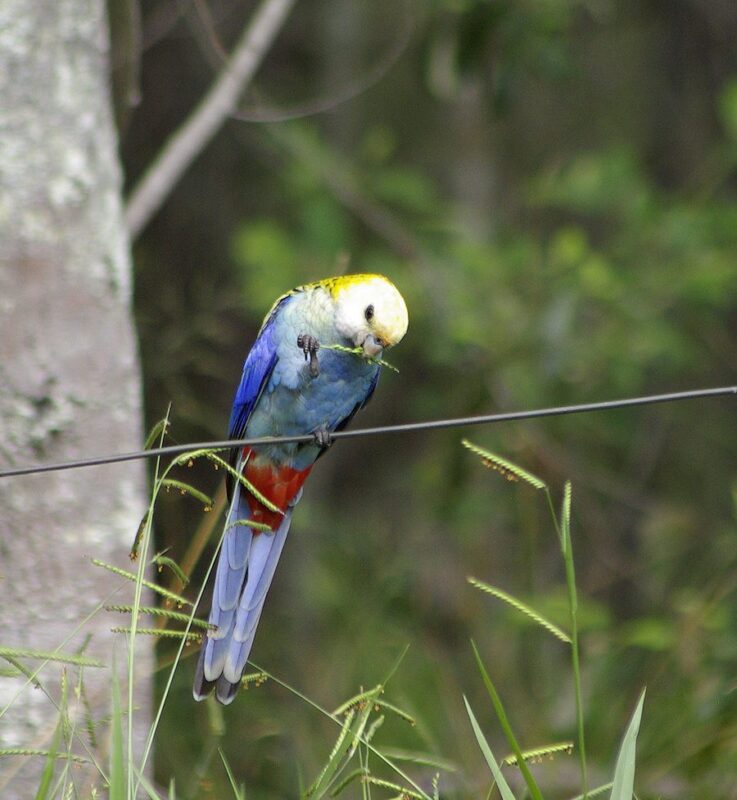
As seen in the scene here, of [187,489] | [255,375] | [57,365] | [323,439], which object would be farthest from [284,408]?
[187,489]

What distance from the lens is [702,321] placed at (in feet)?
22.9

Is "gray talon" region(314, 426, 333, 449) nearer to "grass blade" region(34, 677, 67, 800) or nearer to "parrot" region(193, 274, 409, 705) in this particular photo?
"parrot" region(193, 274, 409, 705)

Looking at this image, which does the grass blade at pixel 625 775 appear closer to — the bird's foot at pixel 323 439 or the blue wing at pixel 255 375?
the bird's foot at pixel 323 439

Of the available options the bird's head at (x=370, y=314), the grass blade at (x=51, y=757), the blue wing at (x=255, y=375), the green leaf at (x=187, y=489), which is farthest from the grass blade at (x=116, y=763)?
the blue wing at (x=255, y=375)

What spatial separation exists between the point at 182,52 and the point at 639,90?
144 inches

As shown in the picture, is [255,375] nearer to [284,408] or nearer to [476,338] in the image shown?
[284,408]

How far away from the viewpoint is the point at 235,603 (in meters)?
3.55

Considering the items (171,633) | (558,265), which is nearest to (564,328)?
(558,265)

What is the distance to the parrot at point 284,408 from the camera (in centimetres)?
332

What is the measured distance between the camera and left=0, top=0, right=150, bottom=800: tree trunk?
3787 millimetres

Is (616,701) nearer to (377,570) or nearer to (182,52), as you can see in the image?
(377,570)

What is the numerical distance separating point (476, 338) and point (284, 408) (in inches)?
93.2

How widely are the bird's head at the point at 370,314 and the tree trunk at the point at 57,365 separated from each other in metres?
0.99

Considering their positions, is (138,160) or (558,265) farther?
(138,160)
